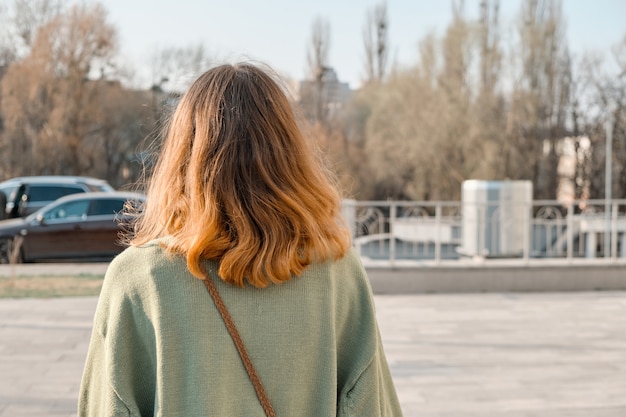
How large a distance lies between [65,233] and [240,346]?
14.2m

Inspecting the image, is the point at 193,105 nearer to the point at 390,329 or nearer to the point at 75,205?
the point at 390,329

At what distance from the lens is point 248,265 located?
1.54m

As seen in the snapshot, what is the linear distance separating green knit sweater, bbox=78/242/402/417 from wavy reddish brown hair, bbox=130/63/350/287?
0.05 m

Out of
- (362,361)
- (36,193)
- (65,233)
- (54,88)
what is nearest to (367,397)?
(362,361)

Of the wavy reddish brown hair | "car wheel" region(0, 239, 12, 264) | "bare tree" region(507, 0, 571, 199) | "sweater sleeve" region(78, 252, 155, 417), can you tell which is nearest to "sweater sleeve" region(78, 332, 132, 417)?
"sweater sleeve" region(78, 252, 155, 417)

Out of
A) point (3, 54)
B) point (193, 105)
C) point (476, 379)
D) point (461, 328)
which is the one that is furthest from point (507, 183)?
point (3, 54)

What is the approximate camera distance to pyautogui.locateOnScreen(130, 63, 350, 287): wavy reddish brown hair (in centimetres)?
156

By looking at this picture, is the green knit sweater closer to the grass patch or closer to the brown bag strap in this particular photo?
the brown bag strap

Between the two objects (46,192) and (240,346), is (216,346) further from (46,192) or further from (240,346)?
(46,192)

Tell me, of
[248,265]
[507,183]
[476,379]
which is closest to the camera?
[248,265]

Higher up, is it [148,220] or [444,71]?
[444,71]

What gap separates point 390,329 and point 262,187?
6980mm

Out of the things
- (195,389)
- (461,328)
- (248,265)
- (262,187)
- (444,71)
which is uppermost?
(444,71)

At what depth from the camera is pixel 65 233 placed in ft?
49.3
